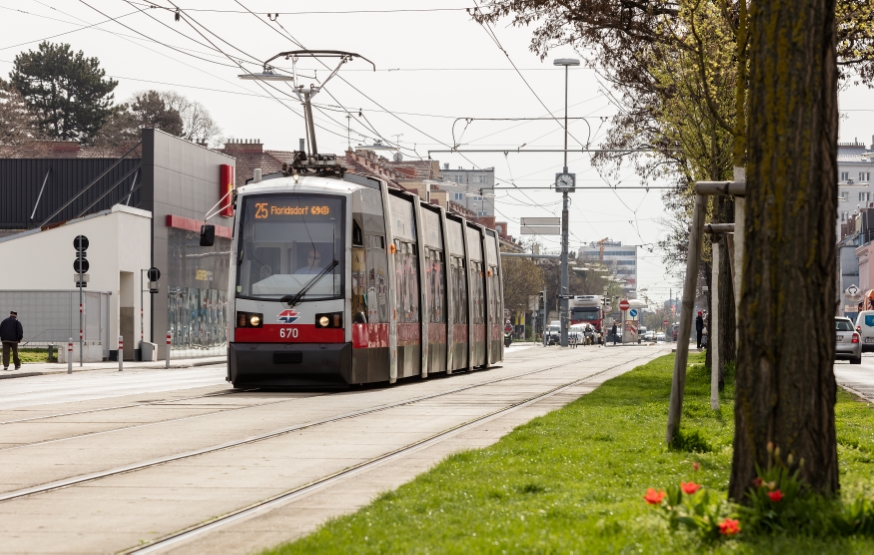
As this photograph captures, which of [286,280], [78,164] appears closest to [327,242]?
[286,280]

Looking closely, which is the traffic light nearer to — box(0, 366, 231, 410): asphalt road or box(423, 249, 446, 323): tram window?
box(0, 366, 231, 410): asphalt road

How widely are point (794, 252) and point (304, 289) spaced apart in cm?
1603

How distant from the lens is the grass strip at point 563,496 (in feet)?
20.8

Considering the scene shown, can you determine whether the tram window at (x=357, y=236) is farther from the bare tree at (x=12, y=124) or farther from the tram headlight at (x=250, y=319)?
the bare tree at (x=12, y=124)

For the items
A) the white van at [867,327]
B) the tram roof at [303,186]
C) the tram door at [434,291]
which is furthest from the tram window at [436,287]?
the white van at [867,327]

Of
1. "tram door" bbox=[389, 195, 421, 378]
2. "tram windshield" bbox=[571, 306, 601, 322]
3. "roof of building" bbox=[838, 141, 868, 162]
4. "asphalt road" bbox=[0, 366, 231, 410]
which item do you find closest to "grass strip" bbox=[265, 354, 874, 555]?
"asphalt road" bbox=[0, 366, 231, 410]

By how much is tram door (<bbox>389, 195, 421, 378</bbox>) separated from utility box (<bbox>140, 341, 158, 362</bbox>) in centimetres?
2313

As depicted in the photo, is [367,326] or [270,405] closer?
[270,405]

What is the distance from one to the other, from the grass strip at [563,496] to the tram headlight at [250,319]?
837 cm

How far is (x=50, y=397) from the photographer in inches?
886

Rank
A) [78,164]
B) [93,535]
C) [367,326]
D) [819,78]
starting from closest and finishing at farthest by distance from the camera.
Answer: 1. [819,78]
2. [93,535]
3. [367,326]
4. [78,164]

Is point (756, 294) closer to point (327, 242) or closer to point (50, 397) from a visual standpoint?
point (327, 242)

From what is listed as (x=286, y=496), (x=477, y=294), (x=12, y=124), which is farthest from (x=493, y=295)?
(x=12, y=124)

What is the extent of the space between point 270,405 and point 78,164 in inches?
1485
